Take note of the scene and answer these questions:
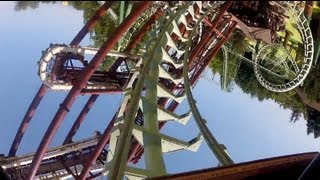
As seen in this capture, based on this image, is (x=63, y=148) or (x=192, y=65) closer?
(x=63, y=148)

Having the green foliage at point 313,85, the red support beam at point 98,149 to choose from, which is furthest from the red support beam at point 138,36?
the green foliage at point 313,85

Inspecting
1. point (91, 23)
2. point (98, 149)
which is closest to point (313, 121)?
point (98, 149)

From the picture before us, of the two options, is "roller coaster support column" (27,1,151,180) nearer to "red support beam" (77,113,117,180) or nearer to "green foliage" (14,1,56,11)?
"red support beam" (77,113,117,180)

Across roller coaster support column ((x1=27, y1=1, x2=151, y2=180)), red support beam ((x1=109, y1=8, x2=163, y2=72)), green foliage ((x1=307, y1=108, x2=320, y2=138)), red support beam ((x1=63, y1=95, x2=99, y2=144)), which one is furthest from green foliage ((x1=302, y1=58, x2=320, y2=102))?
roller coaster support column ((x1=27, y1=1, x2=151, y2=180))

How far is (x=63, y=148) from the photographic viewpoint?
1742cm

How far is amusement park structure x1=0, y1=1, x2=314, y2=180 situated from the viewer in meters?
10.1

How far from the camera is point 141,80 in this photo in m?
12.2

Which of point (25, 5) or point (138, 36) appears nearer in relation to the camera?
point (25, 5)

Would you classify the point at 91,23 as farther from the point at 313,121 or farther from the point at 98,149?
the point at 313,121

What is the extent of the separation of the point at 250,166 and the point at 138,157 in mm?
9850

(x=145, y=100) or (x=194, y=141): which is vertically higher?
(x=145, y=100)

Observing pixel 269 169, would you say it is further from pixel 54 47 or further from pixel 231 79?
pixel 231 79

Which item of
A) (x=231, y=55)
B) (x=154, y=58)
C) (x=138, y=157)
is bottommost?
(x=138, y=157)

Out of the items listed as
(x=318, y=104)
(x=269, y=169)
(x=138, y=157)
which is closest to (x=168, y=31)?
(x=138, y=157)
